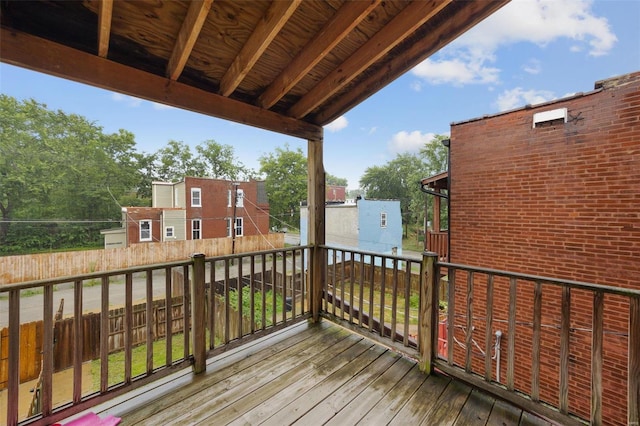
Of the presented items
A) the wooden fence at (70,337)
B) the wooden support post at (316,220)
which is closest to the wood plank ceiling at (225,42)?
the wooden support post at (316,220)

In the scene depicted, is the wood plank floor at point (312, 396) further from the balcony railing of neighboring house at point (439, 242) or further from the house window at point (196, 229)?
the house window at point (196, 229)

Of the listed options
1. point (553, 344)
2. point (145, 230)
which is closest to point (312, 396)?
point (553, 344)

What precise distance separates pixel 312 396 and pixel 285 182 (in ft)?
49.8

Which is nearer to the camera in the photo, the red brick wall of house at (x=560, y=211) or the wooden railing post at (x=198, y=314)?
the wooden railing post at (x=198, y=314)

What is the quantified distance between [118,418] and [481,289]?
16.5ft

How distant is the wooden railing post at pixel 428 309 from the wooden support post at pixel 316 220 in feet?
3.98

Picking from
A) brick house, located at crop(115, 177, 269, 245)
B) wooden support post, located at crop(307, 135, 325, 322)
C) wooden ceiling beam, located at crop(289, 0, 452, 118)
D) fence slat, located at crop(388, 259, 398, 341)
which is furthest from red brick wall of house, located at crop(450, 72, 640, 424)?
brick house, located at crop(115, 177, 269, 245)

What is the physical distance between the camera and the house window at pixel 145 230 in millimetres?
4793

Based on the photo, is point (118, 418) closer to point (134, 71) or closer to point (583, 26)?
point (134, 71)

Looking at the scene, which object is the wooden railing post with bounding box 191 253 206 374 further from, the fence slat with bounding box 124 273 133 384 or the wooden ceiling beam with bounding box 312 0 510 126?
the wooden ceiling beam with bounding box 312 0 510 126

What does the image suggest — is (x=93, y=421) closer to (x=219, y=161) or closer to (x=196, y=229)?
(x=196, y=229)

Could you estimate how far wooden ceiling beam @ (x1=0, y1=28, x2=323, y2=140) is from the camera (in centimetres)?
127

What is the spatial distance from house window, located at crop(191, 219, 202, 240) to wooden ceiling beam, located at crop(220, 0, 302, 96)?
218 inches

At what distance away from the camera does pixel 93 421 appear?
4.88ft
